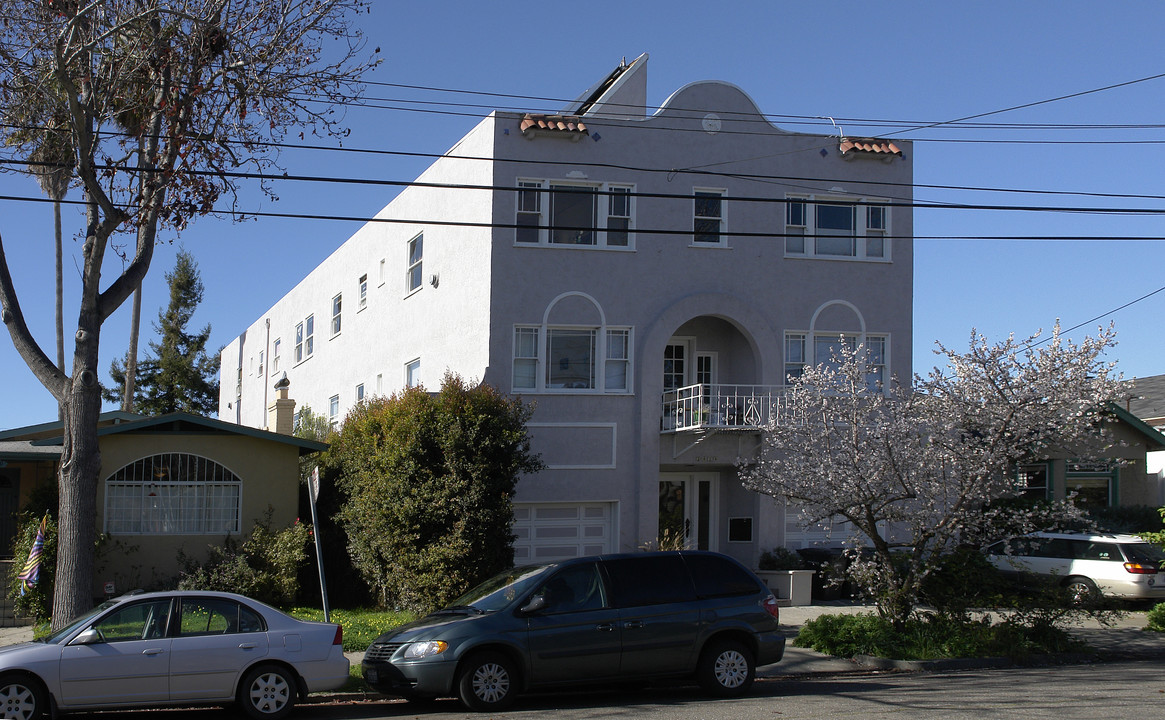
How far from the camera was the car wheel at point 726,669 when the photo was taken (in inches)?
478

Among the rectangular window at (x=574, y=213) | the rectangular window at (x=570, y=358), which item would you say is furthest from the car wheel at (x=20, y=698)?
the rectangular window at (x=574, y=213)

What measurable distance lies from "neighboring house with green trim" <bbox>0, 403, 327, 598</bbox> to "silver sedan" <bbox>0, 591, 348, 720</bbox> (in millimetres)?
8297

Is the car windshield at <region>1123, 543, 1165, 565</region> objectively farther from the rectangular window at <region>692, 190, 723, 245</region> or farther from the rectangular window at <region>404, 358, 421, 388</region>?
the rectangular window at <region>404, 358, 421, 388</region>

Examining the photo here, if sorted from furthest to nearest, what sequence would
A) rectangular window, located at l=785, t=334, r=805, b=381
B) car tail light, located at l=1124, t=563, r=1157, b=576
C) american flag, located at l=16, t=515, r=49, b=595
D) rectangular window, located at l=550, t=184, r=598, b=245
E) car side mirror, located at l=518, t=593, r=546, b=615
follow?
rectangular window, located at l=785, t=334, r=805, b=381, rectangular window, located at l=550, t=184, r=598, b=245, car tail light, located at l=1124, t=563, r=1157, b=576, american flag, located at l=16, t=515, r=49, b=595, car side mirror, located at l=518, t=593, r=546, b=615

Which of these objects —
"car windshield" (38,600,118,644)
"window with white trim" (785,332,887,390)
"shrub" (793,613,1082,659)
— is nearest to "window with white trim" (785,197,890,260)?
"window with white trim" (785,332,887,390)

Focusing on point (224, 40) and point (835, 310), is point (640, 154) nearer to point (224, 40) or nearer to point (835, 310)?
point (835, 310)

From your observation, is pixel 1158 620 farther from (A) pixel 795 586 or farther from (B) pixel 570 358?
(B) pixel 570 358

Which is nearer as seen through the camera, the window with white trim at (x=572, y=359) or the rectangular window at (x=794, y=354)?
the window with white trim at (x=572, y=359)

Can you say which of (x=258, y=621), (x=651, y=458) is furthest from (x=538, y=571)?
(x=651, y=458)

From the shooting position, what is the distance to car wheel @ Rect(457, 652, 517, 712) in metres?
11.2

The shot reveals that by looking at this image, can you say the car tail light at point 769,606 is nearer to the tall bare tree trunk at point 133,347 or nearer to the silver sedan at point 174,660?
the silver sedan at point 174,660

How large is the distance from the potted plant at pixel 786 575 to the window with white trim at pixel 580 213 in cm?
701

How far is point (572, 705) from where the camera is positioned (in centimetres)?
1171

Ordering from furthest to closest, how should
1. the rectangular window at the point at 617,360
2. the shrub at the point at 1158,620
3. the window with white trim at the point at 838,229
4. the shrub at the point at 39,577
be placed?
the window with white trim at the point at 838,229 < the rectangular window at the point at 617,360 < the shrub at the point at 1158,620 < the shrub at the point at 39,577
